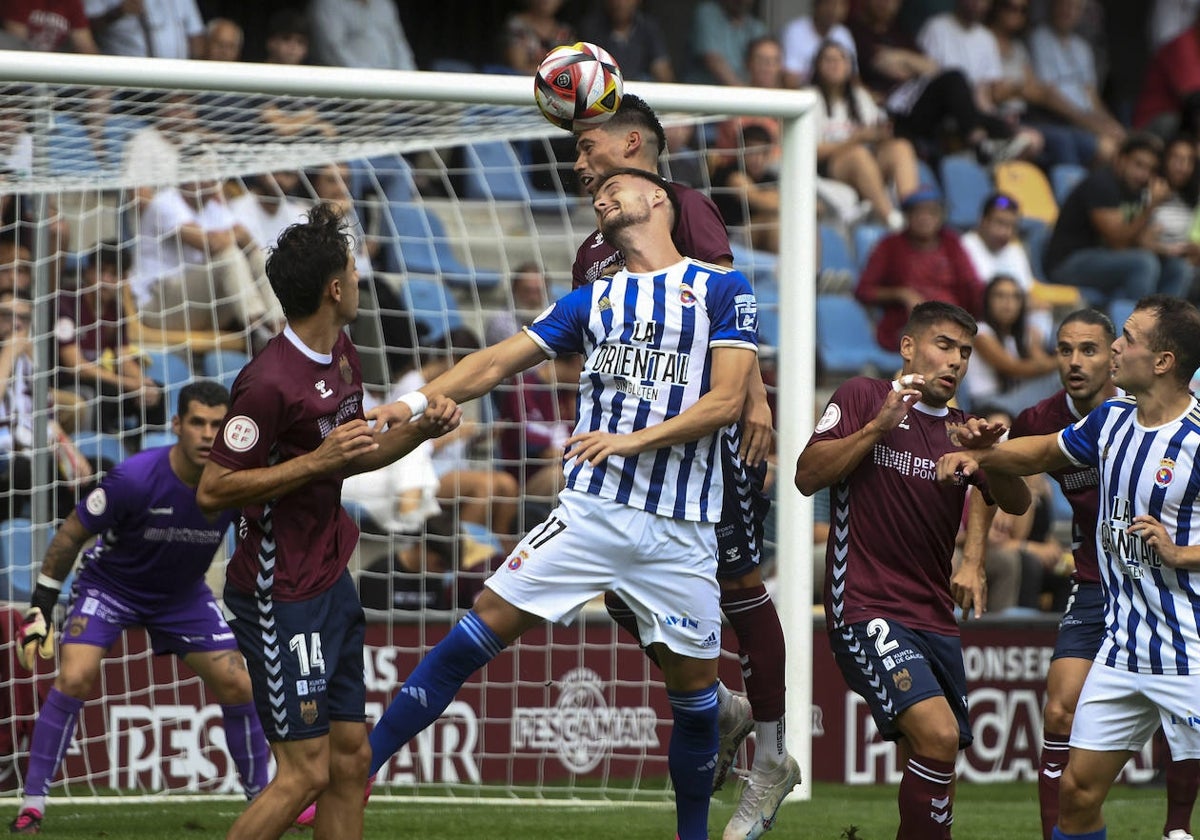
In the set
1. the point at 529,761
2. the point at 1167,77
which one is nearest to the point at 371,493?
the point at 529,761

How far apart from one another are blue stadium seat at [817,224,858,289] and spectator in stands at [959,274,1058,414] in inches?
41.7

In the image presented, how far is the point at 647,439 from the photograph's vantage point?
5.39 m

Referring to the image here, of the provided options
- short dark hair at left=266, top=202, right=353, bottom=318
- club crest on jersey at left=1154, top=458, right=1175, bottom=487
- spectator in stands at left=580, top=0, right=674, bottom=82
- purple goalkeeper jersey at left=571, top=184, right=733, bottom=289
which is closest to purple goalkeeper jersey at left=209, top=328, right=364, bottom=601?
short dark hair at left=266, top=202, right=353, bottom=318

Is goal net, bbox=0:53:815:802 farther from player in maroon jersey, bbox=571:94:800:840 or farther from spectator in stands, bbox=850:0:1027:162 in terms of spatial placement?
spectator in stands, bbox=850:0:1027:162

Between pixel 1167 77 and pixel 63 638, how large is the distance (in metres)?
11.9

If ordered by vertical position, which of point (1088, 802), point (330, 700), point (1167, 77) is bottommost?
point (1088, 802)

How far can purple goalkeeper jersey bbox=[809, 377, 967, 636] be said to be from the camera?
19.6 feet

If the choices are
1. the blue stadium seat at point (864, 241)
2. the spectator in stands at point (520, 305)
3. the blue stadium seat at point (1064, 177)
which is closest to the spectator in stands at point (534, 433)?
Answer: the spectator in stands at point (520, 305)

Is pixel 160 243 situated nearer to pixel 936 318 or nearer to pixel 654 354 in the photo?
pixel 654 354

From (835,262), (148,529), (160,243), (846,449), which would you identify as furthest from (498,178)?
(846,449)

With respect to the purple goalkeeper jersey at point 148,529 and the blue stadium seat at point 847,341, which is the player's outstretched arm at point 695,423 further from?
the blue stadium seat at point 847,341

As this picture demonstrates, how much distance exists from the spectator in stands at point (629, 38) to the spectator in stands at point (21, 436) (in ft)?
17.5

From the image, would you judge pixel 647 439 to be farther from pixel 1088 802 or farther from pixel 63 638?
pixel 63 638

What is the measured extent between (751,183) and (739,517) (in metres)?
5.45
